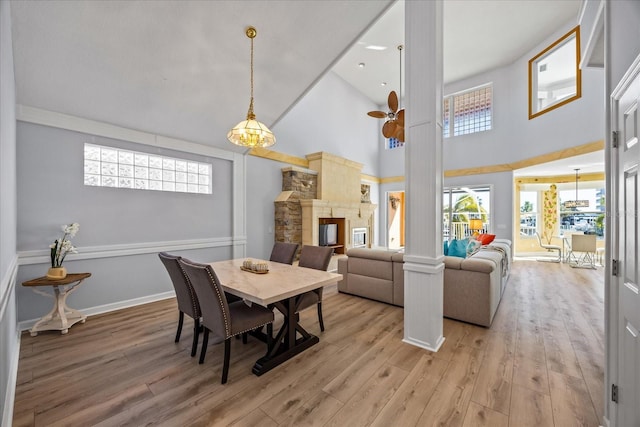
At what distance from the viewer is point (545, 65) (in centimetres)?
617

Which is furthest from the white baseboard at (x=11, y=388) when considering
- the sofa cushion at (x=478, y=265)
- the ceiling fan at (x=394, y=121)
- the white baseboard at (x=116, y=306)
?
the ceiling fan at (x=394, y=121)

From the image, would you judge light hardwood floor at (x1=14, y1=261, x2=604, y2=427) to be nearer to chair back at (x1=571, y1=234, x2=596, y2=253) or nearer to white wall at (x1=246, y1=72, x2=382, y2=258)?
white wall at (x1=246, y1=72, x2=382, y2=258)

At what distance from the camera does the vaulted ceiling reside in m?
2.48

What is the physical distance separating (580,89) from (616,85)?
5.47 m

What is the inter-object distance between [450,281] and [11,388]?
4089mm

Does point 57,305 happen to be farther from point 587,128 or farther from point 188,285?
point 587,128

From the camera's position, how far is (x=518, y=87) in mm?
6820

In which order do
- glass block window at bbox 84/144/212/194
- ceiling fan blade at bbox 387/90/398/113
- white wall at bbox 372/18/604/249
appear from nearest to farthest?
glass block window at bbox 84/144/212/194
ceiling fan blade at bbox 387/90/398/113
white wall at bbox 372/18/604/249

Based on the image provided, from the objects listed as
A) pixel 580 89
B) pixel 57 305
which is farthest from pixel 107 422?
pixel 580 89

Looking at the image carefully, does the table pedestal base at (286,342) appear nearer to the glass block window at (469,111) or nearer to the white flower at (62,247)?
the white flower at (62,247)

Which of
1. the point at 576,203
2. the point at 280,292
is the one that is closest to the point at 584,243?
the point at 576,203

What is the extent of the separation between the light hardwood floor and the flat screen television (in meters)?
2.93

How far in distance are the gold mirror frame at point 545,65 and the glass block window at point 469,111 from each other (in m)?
1.04

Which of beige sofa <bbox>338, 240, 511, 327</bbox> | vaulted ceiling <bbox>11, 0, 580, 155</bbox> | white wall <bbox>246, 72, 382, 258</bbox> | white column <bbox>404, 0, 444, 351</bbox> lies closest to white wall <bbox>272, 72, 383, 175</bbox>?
white wall <bbox>246, 72, 382, 258</bbox>
